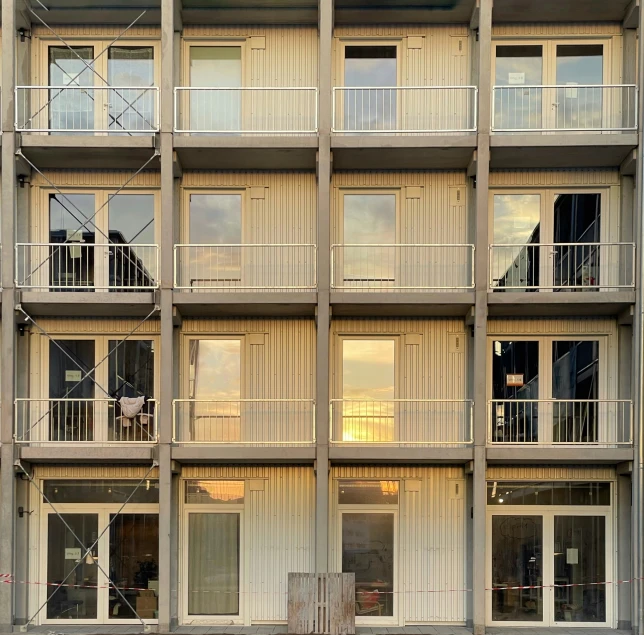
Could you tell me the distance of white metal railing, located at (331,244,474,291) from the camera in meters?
12.8

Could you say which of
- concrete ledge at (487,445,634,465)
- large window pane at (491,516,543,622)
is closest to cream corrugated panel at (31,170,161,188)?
concrete ledge at (487,445,634,465)

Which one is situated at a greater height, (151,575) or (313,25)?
(313,25)

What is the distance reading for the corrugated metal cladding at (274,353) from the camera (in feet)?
42.1

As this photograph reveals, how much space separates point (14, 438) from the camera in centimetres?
1203

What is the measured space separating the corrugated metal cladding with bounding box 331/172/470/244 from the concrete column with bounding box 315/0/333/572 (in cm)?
94

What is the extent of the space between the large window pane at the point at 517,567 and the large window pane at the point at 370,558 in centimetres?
187

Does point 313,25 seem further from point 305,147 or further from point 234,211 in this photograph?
point 234,211

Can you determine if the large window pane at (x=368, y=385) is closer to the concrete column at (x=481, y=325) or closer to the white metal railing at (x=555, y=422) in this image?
the concrete column at (x=481, y=325)

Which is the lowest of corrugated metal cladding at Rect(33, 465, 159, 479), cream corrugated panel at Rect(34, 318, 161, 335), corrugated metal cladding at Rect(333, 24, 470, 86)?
corrugated metal cladding at Rect(33, 465, 159, 479)

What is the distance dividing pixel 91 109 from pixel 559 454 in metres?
10.5

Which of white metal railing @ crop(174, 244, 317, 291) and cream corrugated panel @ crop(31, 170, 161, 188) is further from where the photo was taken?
cream corrugated panel @ crop(31, 170, 161, 188)

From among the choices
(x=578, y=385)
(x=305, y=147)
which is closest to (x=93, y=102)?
(x=305, y=147)

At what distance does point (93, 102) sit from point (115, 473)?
6.89m

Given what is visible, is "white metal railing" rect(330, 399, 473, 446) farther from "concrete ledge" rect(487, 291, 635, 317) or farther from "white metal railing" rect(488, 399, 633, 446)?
"concrete ledge" rect(487, 291, 635, 317)
